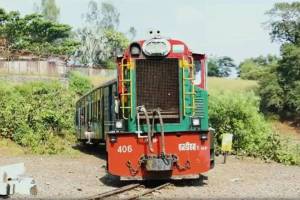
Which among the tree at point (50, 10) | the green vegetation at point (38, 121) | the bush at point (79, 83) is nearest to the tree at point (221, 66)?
the tree at point (50, 10)

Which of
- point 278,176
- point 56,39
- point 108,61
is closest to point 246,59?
point 108,61

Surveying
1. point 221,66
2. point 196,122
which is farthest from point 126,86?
point 221,66

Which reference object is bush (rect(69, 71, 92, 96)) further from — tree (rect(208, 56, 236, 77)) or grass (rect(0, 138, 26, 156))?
tree (rect(208, 56, 236, 77))

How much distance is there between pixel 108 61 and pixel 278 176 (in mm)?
70331

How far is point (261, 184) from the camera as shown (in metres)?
13.9

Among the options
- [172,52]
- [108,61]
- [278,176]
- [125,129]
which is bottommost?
[278,176]

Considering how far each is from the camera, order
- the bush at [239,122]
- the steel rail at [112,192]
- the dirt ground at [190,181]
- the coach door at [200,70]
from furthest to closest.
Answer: the bush at [239,122]
the coach door at [200,70]
the dirt ground at [190,181]
the steel rail at [112,192]

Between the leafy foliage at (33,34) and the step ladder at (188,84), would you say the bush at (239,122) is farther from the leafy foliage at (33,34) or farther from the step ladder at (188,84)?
the leafy foliage at (33,34)

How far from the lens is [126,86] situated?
13.2m

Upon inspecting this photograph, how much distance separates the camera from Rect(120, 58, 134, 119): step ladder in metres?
13.1

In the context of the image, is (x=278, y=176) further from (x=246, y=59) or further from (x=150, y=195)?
(x=246, y=59)

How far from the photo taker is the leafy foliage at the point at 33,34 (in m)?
59.4

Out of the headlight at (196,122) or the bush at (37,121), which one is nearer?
the headlight at (196,122)

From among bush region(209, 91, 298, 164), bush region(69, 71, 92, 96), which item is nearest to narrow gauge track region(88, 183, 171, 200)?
bush region(209, 91, 298, 164)
